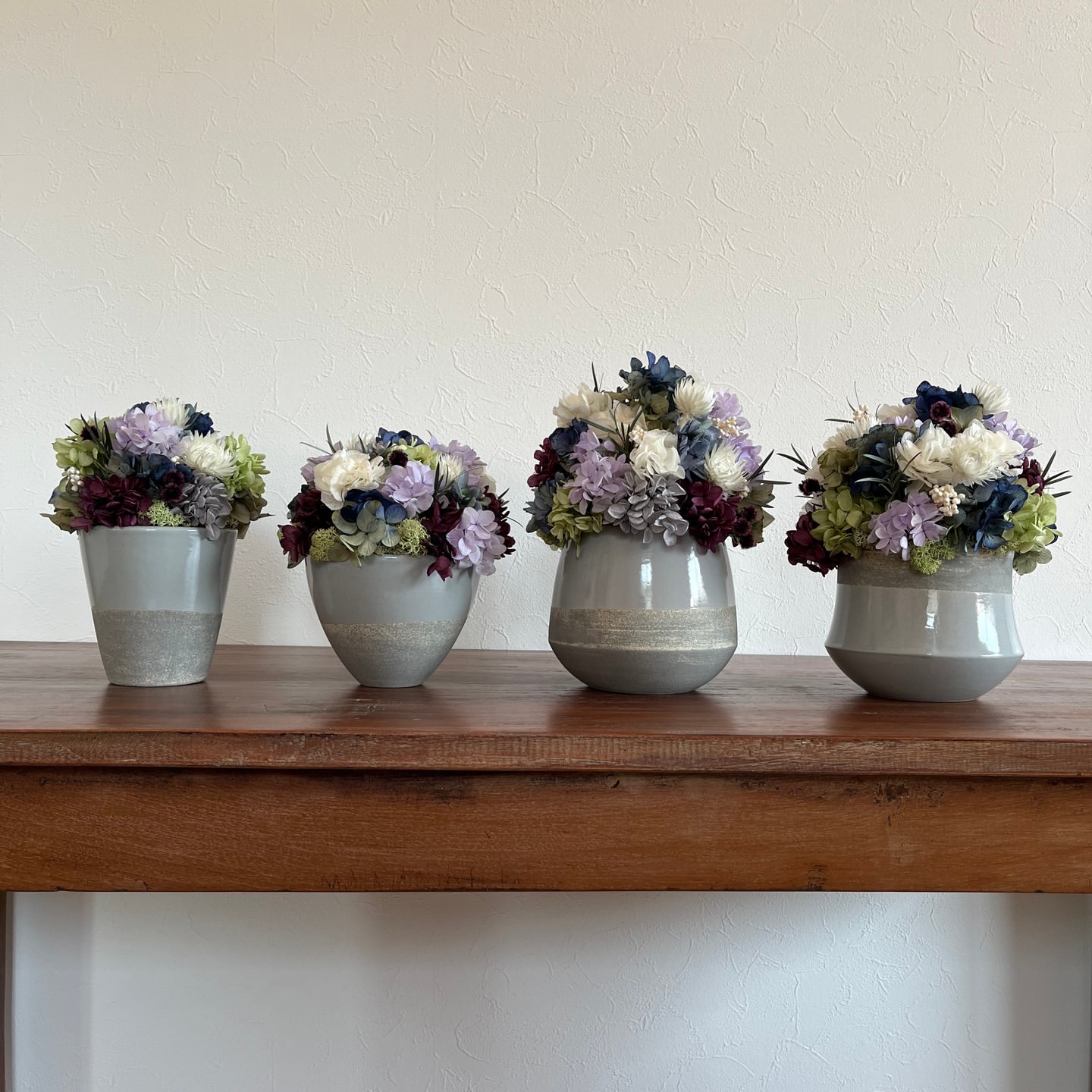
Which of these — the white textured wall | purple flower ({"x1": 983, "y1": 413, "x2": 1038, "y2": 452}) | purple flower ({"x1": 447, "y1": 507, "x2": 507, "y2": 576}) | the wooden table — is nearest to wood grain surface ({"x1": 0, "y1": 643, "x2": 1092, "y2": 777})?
the wooden table

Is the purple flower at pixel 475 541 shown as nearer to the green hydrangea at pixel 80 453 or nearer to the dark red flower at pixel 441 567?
the dark red flower at pixel 441 567

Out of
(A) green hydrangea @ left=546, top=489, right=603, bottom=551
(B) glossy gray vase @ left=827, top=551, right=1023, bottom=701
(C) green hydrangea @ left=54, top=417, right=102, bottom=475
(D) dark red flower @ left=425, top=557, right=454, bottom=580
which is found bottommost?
(B) glossy gray vase @ left=827, top=551, right=1023, bottom=701

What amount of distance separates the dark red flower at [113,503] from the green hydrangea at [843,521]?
0.57 metres

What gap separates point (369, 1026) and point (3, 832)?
2.06ft

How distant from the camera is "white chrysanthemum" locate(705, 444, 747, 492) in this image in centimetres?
75

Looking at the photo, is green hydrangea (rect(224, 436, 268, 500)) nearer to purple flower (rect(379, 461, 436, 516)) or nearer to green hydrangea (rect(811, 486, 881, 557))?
purple flower (rect(379, 461, 436, 516))

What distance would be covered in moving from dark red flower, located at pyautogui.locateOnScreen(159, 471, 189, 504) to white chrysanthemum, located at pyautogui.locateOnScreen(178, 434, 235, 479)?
14 mm

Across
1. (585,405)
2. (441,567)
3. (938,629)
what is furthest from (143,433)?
(938,629)

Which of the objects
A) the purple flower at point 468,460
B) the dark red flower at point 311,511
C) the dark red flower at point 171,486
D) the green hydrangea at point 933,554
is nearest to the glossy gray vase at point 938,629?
the green hydrangea at point 933,554

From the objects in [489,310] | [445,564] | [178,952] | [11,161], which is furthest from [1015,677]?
[11,161]

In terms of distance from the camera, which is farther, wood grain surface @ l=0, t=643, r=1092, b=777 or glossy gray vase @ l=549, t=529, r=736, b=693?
glossy gray vase @ l=549, t=529, r=736, b=693

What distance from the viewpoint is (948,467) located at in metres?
0.71

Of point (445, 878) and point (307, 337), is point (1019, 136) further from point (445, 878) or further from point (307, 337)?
point (445, 878)

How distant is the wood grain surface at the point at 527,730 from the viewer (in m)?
0.58
